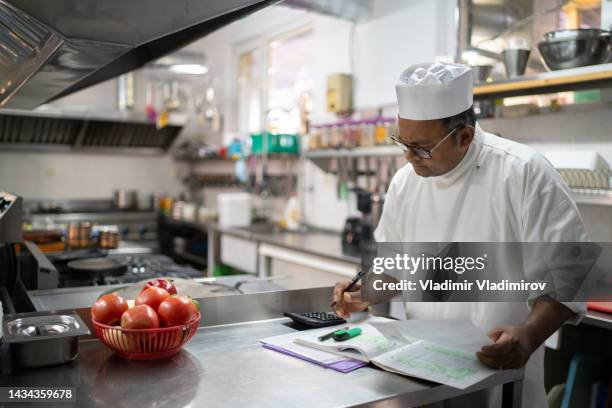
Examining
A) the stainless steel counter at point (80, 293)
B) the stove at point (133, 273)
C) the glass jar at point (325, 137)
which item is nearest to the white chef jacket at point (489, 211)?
the stainless steel counter at point (80, 293)

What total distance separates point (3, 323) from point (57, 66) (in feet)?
2.91

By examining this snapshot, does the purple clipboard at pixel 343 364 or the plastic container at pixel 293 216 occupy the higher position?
the plastic container at pixel 293 216

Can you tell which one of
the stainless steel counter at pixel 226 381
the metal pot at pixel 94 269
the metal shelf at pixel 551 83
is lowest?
the metal pot at pixel 94 269

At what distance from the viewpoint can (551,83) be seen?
9.30 feet

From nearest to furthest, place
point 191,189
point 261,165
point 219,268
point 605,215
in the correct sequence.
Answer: point 605,215 → point 219,268 → point 261,165 → point 191,189

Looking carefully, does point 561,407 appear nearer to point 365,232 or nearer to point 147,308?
point 365,232

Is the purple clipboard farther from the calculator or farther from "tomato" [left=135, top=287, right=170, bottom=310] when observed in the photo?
"tomato" [left=135, top=287, right=170, bottom=310]

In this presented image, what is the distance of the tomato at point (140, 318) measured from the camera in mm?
1401

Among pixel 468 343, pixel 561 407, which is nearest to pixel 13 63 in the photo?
pixel 468 343

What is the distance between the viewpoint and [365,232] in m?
3.84

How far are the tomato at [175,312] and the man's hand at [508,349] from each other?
0.77 meters

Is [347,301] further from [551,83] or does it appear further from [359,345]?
[551,83]

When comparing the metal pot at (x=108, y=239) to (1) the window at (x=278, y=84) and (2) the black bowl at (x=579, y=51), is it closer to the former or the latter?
(1) the window at (x=278, y=84)

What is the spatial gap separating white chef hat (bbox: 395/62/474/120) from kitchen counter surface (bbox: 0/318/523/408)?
0.77 m
